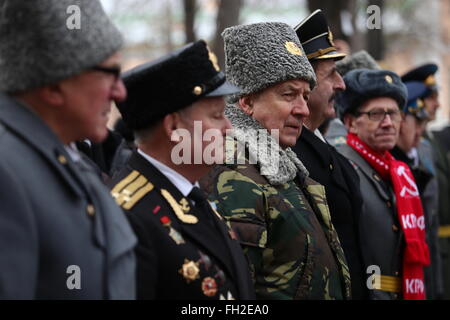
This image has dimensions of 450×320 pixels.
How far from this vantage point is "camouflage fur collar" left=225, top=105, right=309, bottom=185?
411 cm

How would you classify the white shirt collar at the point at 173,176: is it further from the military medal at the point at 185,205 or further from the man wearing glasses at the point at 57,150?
the man wearing glasses at the point at 57,150

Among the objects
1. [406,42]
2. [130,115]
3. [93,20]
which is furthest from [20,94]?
[406,42]

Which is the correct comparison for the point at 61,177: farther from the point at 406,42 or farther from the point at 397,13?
the point at 406,42

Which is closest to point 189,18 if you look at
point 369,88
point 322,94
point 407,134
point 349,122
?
point 407,134

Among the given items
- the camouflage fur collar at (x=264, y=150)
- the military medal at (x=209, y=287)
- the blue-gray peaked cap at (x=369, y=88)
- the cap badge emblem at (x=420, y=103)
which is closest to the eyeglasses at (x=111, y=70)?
the military medal at (x=209, y=287)

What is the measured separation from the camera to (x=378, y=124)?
5961 millimetres

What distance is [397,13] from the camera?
90.2ft

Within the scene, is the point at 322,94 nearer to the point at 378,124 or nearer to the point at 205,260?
the point at 378,124

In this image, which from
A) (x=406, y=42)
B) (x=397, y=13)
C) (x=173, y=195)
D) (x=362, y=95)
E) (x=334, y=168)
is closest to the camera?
(x=173, y=195)

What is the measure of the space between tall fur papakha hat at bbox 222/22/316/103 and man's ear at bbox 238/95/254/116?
5 cm

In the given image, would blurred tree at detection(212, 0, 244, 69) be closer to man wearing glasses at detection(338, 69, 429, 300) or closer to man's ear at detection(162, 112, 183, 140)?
man wearing glasses at detection(338, 69, 429, 300)

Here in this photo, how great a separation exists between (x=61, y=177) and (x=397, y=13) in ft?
85.4

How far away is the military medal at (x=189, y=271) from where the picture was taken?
3.06 m

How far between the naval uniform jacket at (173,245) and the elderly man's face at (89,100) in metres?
0.42
